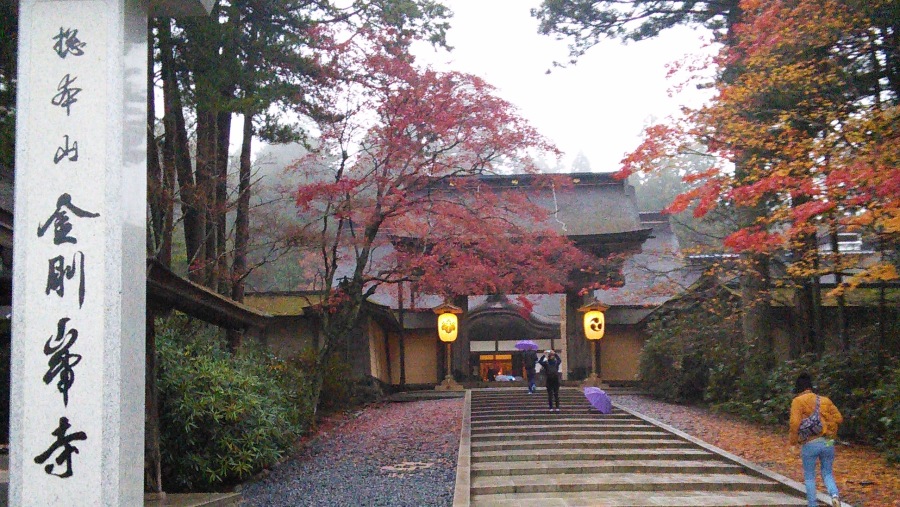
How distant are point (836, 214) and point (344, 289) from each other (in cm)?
949

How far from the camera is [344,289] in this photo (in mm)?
16547

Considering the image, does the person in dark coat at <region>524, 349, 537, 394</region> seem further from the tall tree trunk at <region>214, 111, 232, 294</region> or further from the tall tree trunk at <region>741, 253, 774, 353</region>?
the tall tree trunk at <region>214, 111, 232, 294</region>

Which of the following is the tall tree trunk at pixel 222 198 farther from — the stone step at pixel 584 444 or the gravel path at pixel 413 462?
the stone step at pixel 584 444

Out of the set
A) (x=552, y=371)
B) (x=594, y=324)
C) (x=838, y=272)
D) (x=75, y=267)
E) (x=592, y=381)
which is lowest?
(x=592, y=381)

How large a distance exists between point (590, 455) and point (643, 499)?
2.71 metres

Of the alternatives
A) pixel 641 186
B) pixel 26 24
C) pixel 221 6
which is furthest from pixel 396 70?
pixel 641 186

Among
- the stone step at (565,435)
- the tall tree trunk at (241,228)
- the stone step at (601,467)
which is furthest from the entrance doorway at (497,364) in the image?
the stone step at (601,467)

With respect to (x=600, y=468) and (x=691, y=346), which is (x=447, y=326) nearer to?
(x=691, y=346)

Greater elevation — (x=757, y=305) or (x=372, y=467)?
(x=757, y=305)

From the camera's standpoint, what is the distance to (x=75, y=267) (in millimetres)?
5582

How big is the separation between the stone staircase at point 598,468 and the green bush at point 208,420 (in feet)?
9.26

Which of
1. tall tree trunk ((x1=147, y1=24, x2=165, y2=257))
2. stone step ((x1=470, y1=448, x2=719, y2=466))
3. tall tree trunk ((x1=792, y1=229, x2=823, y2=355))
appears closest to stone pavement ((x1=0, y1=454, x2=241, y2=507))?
tall tree trunk ((x1=147, y1=24, x2=165, y2=257))

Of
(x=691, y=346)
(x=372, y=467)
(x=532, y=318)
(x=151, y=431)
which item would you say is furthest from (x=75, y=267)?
(x=532, y=318)

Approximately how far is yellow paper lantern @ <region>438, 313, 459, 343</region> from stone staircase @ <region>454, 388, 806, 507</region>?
24.2 ft
